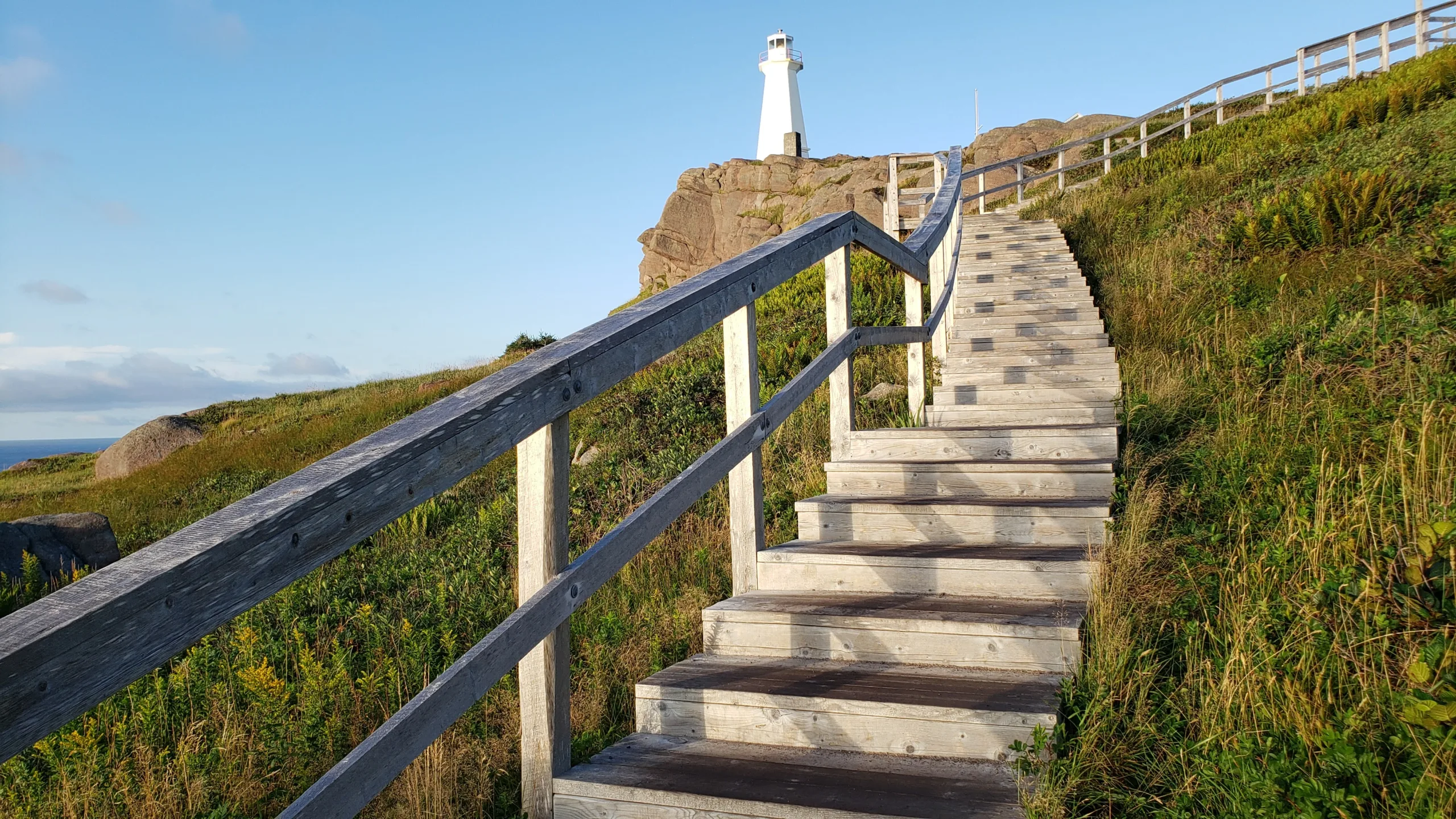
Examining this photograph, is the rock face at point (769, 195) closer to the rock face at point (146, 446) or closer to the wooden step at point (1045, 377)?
the rock face at point (146, 446)

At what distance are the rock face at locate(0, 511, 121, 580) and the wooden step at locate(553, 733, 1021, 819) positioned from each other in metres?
7.89

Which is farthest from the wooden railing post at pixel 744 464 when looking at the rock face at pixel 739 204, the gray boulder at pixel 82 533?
the rock face at pixel 739 204

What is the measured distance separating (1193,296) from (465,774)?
24.9ft

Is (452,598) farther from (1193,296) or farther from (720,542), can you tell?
(1193,296)

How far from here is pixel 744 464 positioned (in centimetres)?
393

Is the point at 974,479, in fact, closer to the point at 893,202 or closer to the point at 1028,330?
the point at 1028,330

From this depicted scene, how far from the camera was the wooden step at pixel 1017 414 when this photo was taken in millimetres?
6043

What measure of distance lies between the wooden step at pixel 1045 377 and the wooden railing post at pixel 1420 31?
19559 mm

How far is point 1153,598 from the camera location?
3514 mm

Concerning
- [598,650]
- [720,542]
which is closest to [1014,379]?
[720,542]

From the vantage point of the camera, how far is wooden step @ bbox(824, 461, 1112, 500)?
4.59 meters

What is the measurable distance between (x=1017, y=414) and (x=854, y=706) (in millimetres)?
3581

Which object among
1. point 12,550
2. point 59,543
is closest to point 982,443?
→ point 12,550

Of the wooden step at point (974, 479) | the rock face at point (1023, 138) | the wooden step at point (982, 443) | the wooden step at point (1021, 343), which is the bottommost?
the wooden step at point (974, 479)
